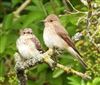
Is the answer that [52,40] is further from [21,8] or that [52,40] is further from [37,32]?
[21,8]

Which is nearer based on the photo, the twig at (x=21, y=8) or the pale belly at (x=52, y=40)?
the pale belly at (x=52, y=40)

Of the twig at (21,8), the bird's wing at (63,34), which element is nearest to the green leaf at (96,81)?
the bird's wing at (63,34)

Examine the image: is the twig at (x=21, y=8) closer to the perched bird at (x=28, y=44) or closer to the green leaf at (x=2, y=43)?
the green leaf at (x=2, y=43)

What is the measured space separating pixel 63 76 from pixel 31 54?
3.38m

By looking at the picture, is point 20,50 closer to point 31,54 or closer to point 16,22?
point 31,54

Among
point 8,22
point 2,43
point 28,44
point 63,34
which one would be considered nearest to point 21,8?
point 8,22

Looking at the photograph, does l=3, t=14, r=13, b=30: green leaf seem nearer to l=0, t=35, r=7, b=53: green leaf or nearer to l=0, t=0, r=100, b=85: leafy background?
l=0, t=0, r=100, b=85: leafy background

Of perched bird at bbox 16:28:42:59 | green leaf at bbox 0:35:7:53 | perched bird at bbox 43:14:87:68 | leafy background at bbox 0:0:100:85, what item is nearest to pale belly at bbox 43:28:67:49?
perched bird at bbox 43:14:87:68

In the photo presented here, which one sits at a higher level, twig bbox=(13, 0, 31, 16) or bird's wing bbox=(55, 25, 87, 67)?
bird's wing bbox=(55, 25, 87, 67)

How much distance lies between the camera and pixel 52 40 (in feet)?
30.8

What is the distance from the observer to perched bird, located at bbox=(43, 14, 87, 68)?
30.1 feet

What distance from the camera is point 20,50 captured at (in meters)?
9.12

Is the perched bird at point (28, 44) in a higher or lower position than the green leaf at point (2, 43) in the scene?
higher

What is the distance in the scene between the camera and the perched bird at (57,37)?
9164 millimetres
